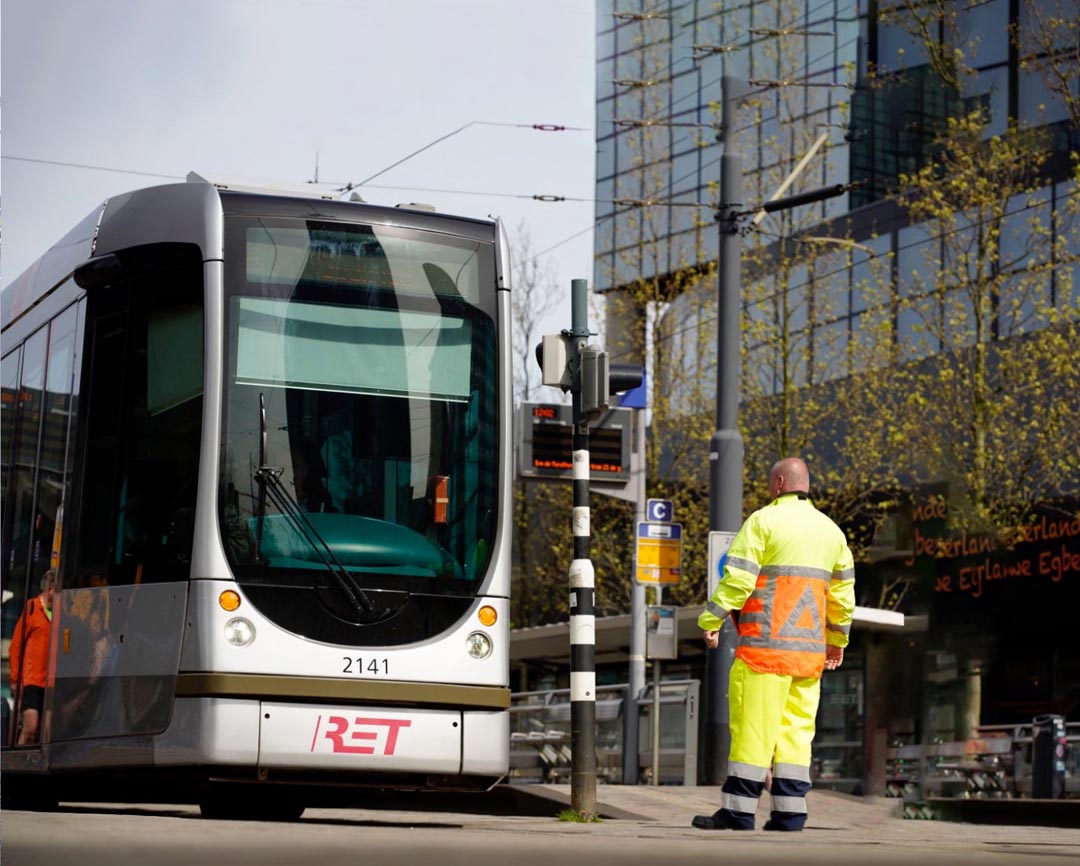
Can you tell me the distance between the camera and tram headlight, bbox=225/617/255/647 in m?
9.34

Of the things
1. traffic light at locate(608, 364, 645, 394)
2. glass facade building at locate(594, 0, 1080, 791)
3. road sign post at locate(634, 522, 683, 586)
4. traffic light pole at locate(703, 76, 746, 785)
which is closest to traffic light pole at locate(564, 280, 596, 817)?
traffic light at locate(608, 364, 645, 394)

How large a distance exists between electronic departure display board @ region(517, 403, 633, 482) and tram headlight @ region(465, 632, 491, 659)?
4.96 meters

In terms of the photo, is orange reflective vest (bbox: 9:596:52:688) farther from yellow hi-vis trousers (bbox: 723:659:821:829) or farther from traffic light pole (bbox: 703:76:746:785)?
traffic light pole (bbox: 703:76:746:785)

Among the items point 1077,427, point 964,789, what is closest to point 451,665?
point 964,789

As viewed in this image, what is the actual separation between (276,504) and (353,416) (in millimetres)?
597

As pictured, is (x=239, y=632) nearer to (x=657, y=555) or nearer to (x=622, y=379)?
(x=622, y=379)

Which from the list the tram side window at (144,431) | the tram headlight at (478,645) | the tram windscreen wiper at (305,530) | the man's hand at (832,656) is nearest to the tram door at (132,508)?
the tram side window at (144,431)

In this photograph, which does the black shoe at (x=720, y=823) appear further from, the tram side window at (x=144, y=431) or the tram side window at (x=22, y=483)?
the tram side window at (x=22, y=483)

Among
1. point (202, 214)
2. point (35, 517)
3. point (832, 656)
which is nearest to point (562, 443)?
point (35, 517)

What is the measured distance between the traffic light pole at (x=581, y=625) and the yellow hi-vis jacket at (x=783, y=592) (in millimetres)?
2006

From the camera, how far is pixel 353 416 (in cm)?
980

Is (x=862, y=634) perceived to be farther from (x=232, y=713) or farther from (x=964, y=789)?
(x=232, y=713)

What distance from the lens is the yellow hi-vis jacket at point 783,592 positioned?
895cm

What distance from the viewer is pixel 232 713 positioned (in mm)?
9219
